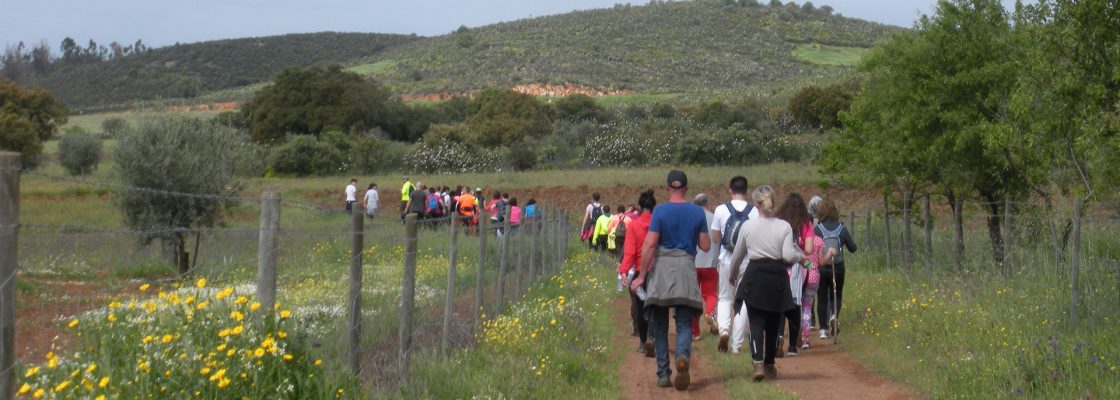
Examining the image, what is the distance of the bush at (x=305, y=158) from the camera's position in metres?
57.4

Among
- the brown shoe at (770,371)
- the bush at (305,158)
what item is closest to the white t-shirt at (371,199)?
the brown shoe at (770,371)

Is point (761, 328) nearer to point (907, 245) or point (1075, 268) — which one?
point (1075, 268)

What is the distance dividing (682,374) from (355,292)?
3434 mm

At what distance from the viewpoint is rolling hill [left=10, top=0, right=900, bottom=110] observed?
4289 inches

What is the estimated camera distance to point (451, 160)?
2515 inches

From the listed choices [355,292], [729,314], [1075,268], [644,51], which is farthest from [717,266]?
[644,51]

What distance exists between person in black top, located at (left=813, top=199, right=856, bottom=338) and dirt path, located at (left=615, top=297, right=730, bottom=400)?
1.71 m

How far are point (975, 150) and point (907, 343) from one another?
29.3ft

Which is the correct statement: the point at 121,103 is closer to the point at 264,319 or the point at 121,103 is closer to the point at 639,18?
the point at 639,18

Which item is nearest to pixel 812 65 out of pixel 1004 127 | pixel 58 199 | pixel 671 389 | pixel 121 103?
pixel 121 103

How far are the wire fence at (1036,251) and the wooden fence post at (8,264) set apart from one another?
9.84 m

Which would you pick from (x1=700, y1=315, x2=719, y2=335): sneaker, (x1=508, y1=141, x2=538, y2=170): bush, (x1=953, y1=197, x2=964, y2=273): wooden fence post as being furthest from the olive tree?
(x1=508, y1=141, x2=538, y2=170): bush

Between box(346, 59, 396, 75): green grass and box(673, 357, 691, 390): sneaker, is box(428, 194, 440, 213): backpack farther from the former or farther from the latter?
box(346, 59, 396, 75): green grass

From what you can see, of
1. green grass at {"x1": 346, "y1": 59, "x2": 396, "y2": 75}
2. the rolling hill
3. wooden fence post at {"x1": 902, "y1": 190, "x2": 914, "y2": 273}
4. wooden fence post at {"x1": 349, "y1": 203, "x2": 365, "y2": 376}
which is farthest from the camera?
green grass at {"x1": 346, "y1": 59, "x2": 396, "y2": 75}
